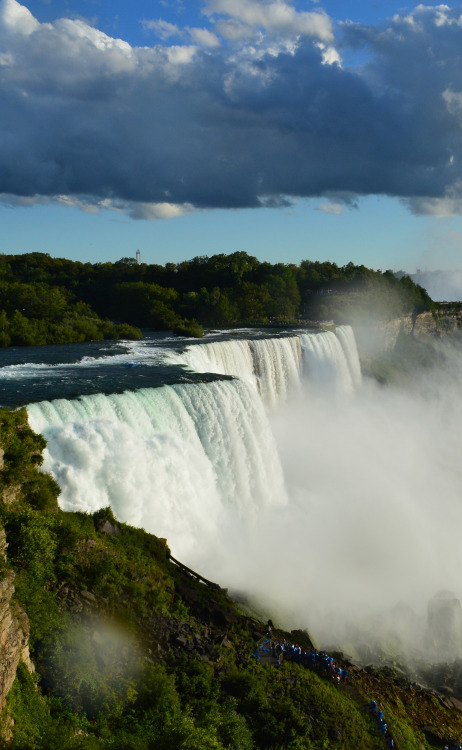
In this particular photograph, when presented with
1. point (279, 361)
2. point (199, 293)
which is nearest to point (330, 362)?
point (279, 361)

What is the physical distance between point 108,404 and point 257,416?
6.00m

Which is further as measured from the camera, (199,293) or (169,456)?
(199,293)

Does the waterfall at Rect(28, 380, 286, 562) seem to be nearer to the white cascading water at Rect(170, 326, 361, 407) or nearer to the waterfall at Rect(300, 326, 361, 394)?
the white cascading water at Rect(170, 326, 361, 407)

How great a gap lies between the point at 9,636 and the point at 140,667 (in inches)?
102

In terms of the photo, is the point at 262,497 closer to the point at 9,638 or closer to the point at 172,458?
the point at 172,458

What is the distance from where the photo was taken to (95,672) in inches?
355

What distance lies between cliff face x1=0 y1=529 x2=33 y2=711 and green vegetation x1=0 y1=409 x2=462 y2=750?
0.93 feet

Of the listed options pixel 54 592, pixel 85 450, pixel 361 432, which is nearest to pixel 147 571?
pixel 54 592

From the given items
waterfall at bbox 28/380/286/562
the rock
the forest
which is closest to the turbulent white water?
waterfall at bbox 28/380/286/562

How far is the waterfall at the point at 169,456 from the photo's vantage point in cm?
1355

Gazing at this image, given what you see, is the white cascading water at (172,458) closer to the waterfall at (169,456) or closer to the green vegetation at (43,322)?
the waterfall at (169,456)

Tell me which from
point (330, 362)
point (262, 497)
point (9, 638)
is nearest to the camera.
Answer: point (9, 638)

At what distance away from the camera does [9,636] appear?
7.93 metres

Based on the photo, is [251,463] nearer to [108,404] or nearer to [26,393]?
[108,404]
